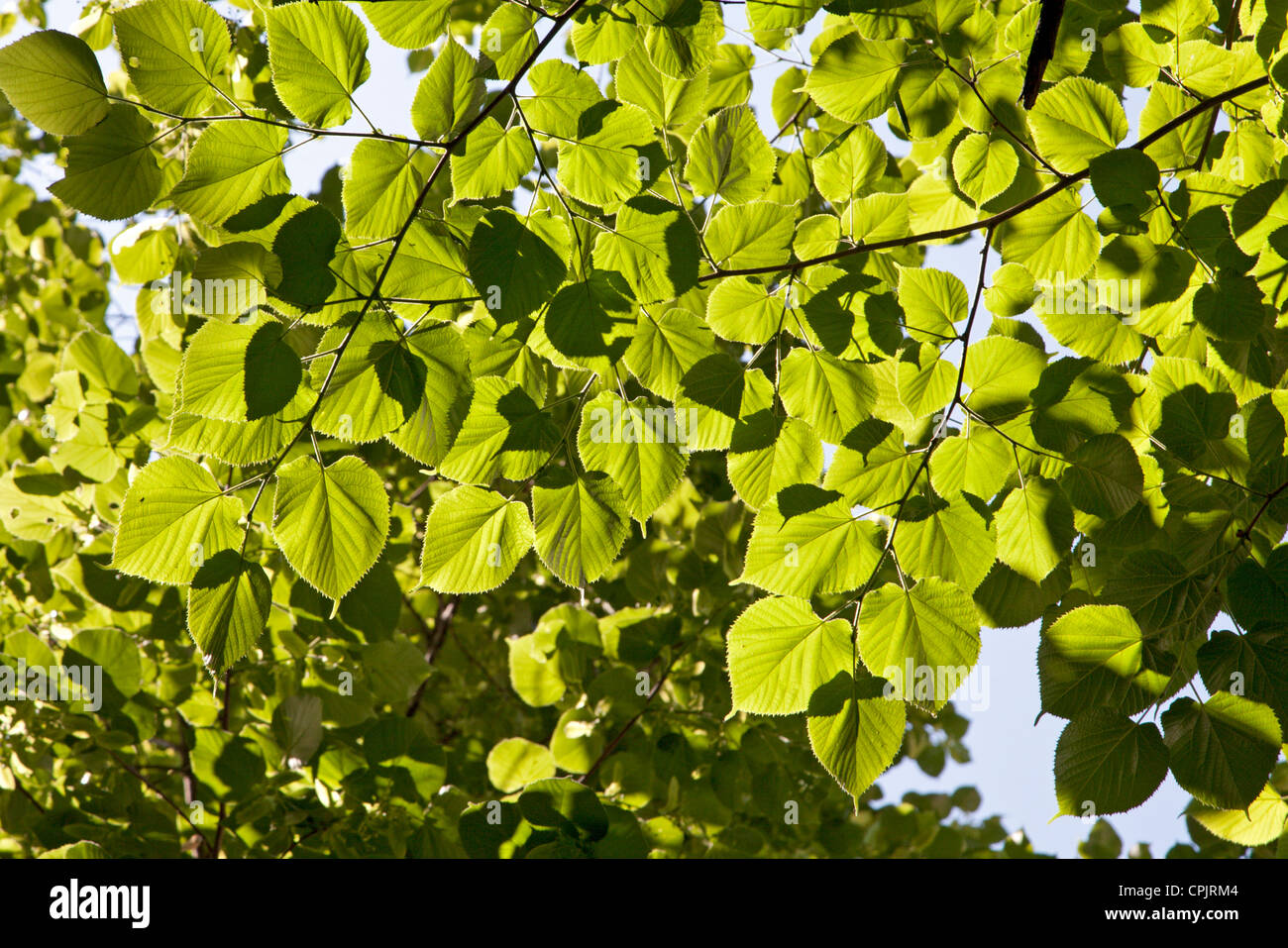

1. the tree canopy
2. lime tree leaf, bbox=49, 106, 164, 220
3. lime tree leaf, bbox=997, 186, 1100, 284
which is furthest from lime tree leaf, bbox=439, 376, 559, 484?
lime tree leaf, bbox=997, 186, 1100, 284

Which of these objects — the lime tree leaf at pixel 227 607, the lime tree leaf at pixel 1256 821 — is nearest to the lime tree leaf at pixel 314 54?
the lime tree leaf at pixel 227 607

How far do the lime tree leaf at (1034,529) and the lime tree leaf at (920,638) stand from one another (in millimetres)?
223

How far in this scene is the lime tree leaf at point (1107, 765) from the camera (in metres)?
1.35

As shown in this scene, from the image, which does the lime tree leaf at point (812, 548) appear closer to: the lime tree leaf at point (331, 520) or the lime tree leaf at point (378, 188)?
the lime tree leaf at point (331, 520)

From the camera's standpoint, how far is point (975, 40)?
160cm

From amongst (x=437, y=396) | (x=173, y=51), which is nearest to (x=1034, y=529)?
(x=437, y=396)

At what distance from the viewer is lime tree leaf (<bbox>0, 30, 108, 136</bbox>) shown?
1234 mm

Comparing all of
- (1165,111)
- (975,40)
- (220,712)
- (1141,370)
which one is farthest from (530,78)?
(220,712)

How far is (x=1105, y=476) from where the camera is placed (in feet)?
4.75

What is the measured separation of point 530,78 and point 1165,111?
119 centimetres

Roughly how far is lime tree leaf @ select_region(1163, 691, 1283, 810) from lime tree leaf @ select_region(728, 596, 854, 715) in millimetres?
528

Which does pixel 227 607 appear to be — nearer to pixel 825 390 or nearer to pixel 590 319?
pixel 590 319

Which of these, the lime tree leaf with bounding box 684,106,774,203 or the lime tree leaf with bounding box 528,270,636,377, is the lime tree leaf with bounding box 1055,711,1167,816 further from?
the lime tree leaf with bounding box 684,106,774,203
